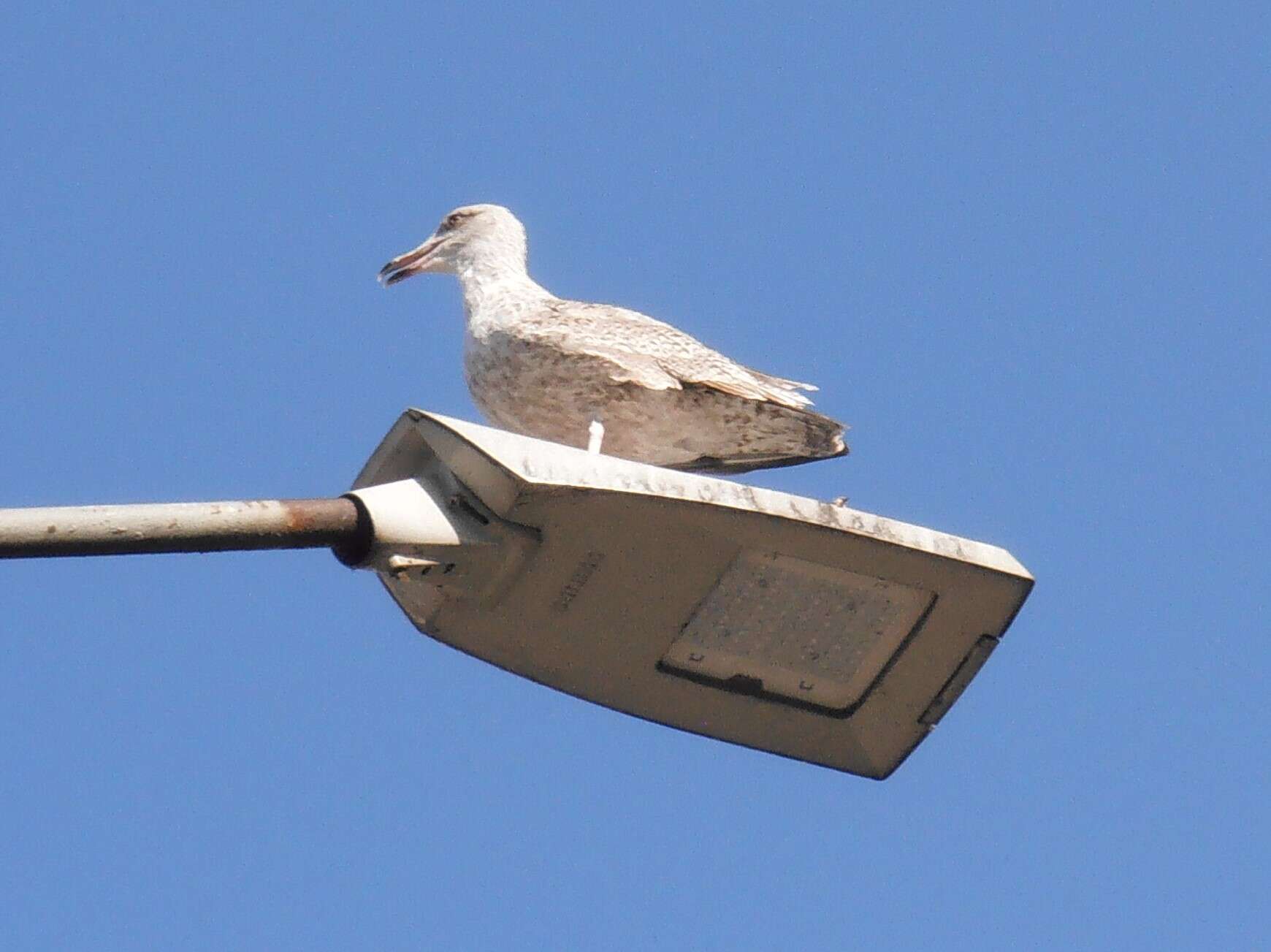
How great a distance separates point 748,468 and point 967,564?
3222 mm

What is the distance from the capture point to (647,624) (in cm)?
514

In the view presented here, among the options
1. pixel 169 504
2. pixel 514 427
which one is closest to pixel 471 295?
pixel 514 427

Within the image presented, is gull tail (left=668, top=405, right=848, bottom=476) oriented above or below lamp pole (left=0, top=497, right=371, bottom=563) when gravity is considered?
above

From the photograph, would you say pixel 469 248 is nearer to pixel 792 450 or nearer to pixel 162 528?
pixel 792 450

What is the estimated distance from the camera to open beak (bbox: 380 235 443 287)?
962cm

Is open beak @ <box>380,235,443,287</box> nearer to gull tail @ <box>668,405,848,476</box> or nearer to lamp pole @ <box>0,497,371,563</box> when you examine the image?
gull tail @ <box>668,405,848,476</box>

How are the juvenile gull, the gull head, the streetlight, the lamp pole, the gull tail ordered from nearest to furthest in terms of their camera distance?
the lamp pole, the streetlight, the juvenile gull, the gull tail, the gull head

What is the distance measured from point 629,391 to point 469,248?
1.72 m

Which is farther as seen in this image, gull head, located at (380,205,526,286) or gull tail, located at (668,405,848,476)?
gull head, located at (380,205,526,286)

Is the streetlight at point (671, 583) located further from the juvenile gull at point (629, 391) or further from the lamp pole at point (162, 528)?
the juvenile gull at point (629, 391)

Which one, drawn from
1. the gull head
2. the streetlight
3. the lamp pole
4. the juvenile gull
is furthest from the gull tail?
the lamp pole

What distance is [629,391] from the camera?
790cm

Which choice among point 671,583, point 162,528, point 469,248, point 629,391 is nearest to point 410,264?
point 469,248

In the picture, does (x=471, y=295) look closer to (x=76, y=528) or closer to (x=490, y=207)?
(x=490, y=207)
